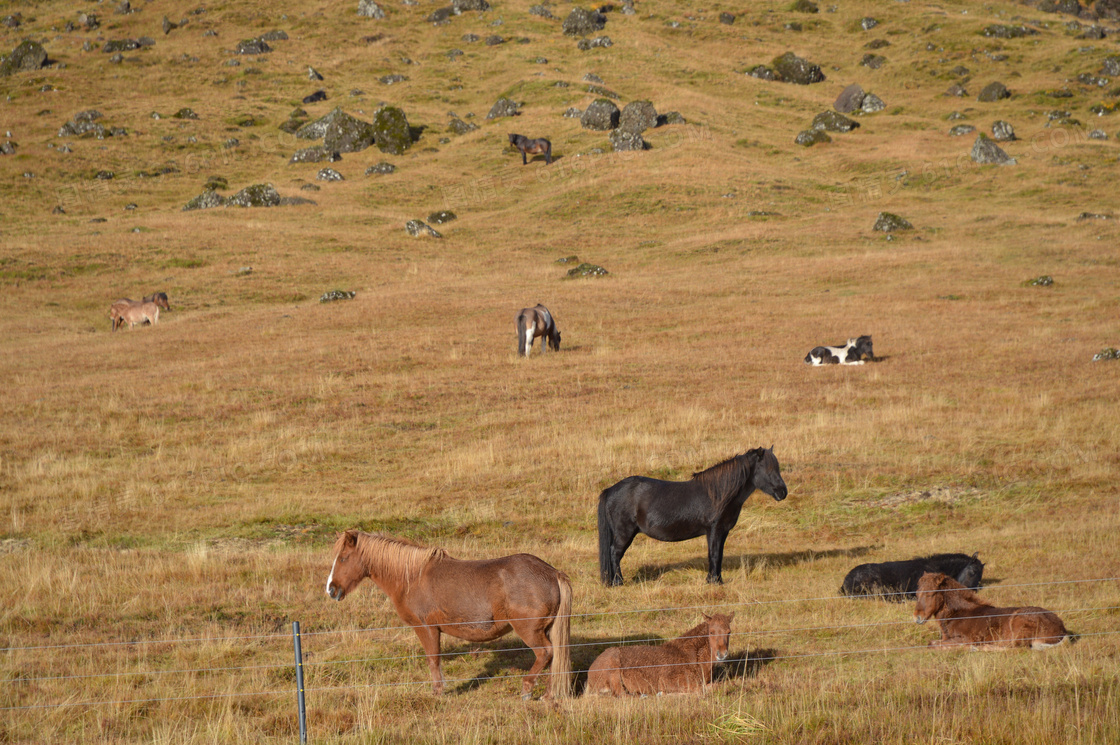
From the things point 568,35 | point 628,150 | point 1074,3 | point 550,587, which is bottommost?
point 550,587

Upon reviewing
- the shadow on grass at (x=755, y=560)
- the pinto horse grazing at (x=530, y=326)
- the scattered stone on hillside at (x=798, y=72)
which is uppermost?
the scattered stone on hillside at (x=798, y=72)

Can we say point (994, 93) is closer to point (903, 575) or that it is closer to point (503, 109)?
point (503, 109)

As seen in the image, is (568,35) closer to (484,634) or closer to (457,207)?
(457,207)

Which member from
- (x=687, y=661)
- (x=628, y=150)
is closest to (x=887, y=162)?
(x=628, y=150)

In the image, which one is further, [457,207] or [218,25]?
[218,25]

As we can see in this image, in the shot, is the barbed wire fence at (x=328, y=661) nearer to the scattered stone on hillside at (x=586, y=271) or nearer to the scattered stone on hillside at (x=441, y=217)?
the scattered stone on hillside at (x=586, y=271)

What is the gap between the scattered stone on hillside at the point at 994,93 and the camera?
84.1m

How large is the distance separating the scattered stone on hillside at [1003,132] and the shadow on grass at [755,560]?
69601 mm

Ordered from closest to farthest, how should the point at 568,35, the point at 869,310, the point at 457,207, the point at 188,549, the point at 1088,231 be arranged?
the point at 188,549
the point at 869,310
the point at 1088,231
the point at 457,207
the point at 568,35

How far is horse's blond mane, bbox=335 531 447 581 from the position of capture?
804 cm

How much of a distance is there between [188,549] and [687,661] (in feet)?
28.8

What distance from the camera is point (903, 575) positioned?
10469 millimetres

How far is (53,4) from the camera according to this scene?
440 ft

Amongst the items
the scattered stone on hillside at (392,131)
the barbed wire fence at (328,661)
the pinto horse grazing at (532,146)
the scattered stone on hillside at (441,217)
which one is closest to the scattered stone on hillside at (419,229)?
the scattered stone on hillside at (441,217)
